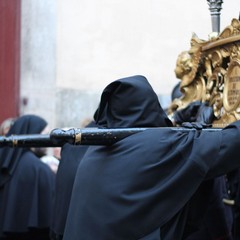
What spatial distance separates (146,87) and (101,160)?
412 mm

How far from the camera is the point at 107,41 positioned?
8.62 m

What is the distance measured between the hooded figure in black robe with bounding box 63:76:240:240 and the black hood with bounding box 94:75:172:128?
0.42ft

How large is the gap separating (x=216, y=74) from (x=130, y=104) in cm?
101

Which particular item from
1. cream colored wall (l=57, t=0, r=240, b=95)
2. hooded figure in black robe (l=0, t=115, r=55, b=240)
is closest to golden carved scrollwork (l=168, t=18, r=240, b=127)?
hooded figure in black robe (l=0, t=115, r=55, b=240)

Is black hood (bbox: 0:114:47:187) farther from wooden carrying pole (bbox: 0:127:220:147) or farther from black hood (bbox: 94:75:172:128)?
wooden carrying pole (bbox: 0:127:220:147)

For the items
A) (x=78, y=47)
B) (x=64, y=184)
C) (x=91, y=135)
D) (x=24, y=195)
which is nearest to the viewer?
(x=91, y=135)

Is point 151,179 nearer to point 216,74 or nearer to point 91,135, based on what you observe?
point 91,135

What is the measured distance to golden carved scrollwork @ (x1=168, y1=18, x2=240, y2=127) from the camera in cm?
401

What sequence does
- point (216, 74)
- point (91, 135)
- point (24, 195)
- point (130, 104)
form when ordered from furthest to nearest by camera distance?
point (24, 195), point (216, 74), point (130, 104), point (91, 135)

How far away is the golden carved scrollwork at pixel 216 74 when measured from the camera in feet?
13.2

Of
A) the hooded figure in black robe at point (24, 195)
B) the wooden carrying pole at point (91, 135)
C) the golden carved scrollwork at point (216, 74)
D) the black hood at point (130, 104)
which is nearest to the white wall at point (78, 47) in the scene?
the hooded figure in black robe at point (24, 195)

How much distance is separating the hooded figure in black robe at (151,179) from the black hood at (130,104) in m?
→ 0.13

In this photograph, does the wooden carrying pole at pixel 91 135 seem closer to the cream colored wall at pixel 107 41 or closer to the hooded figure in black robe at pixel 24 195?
the hooded figure in black robe at pixel 24 195

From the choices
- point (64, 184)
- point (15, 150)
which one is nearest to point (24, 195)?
point (15, 150)
